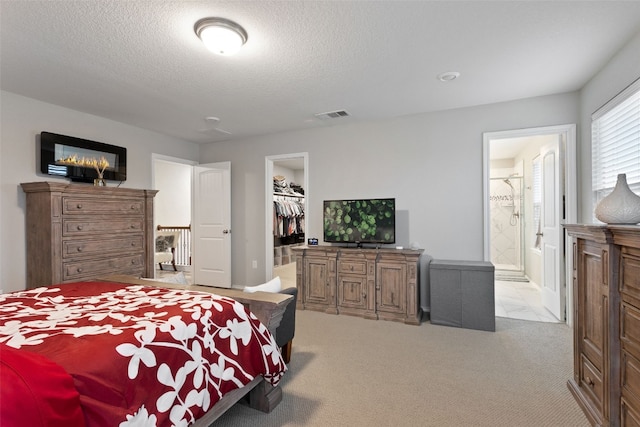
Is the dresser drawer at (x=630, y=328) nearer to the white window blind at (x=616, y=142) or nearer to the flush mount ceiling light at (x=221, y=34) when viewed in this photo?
→ the white window blind at (x=616, y=142)

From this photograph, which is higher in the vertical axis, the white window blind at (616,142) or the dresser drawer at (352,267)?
the white window blind at (616,142)

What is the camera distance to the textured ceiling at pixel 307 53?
1970 mm

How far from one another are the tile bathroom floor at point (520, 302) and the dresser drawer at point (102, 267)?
14.8ft

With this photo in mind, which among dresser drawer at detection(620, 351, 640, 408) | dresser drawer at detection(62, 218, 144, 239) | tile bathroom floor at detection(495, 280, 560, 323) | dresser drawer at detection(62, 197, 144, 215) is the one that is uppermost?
dresser drawer at detection(62, 197, 144, 215)

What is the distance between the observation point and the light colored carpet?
6.15ft

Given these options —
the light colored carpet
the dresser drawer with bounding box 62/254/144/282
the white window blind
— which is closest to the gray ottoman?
the light colored carpet

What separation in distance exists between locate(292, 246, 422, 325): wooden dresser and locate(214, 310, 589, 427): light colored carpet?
12.6 inches

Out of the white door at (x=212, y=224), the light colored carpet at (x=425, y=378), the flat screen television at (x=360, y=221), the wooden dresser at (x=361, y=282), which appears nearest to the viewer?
the light colored carpet at (x=425, y=378)

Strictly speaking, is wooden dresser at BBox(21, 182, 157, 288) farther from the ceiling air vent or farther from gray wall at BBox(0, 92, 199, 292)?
the ceiling air vent

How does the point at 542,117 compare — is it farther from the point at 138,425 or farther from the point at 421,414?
the point at 138,425

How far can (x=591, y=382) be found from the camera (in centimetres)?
185

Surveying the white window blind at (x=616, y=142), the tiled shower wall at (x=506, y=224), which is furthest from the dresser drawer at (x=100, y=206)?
the tiled shower wall at (x=506, y=224)

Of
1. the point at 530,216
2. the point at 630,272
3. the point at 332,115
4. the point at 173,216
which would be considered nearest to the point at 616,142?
the point at 630,272

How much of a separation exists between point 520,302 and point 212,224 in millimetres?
4786
